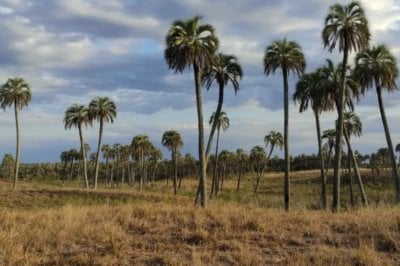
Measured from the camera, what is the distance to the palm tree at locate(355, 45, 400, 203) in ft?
139

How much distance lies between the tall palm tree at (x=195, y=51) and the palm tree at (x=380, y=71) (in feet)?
42.9

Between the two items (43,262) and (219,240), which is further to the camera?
(219,240)

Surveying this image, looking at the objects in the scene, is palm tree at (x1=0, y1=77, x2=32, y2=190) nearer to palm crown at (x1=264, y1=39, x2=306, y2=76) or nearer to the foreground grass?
palm crown at (x1=264, y1=39, x2=306, y2=76)

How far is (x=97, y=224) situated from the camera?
48.4ft

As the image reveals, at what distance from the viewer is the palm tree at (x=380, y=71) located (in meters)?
42.2

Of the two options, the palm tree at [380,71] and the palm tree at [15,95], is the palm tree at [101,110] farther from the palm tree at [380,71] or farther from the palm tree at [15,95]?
the palm tree at [380,71]

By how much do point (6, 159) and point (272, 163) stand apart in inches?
3393

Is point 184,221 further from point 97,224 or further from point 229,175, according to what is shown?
point 229,175

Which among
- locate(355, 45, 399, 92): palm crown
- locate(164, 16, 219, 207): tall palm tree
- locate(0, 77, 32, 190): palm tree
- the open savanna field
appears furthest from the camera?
locate(0, 77, 32, 190): palm tree

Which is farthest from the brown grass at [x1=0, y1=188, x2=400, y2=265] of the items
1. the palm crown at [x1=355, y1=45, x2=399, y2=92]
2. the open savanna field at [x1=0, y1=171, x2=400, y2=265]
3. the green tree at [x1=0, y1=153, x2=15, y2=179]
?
the green tree at [x1=0, y1=153, x2=15, y2=179]

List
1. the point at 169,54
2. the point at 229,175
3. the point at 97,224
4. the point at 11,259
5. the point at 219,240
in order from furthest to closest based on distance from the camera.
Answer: the point at 229,175
the point at 169,54
the point at 97,224
the point at 219,240
the point at 11,259

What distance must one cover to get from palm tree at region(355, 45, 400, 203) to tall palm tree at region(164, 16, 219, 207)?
42.9ft

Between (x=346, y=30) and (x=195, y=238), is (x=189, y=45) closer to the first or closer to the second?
(x=346, y=30)

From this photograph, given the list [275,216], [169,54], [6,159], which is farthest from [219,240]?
[6,159]
